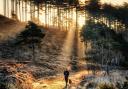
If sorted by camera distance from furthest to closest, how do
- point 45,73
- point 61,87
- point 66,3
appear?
point 66,3 < point 45,73 < point 61,87

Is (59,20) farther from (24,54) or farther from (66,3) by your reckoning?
(24,54)

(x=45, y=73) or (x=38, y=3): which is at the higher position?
(x=38, y=3)

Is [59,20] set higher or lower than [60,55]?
higher

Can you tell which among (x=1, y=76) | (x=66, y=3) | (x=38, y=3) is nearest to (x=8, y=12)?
(x=38, y=3)

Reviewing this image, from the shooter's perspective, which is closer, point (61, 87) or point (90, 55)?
point (61, 87)

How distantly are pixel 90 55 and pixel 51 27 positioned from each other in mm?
33591

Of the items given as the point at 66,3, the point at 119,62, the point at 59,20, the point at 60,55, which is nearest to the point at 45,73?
the point at 60,55

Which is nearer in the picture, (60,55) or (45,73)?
(45,73)

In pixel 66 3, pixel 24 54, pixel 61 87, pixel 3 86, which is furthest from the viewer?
pixel 66 3

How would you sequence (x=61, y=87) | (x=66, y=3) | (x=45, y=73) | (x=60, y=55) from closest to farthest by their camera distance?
(x=61, y=87), (x=45, y=73), (x=60, y=55), (x=66, y=3)

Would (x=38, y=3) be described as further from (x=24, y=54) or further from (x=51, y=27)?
(x=24, y=54)

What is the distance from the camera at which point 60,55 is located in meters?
74.5

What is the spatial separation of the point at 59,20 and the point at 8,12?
14576 millimetres

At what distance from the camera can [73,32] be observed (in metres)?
106
